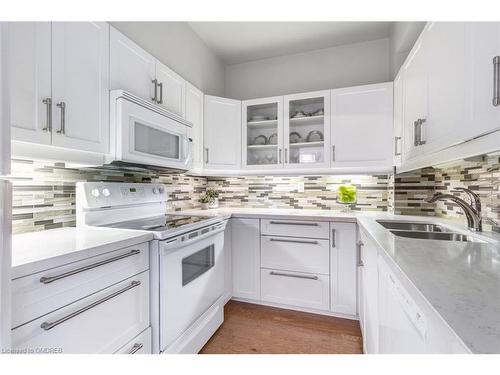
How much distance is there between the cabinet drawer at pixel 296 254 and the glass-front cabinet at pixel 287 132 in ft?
2.52

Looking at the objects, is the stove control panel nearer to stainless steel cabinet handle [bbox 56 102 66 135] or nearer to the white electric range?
the white electric range

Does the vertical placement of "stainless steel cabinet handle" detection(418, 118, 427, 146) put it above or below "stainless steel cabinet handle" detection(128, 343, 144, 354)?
above

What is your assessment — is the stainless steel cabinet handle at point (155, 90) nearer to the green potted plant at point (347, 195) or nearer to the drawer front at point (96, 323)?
the drawer front at point (96, 323)

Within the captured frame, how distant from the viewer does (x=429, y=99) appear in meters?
1.32

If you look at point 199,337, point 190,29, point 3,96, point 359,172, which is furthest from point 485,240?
point 190,29

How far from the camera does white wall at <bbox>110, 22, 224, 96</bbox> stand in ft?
6.07

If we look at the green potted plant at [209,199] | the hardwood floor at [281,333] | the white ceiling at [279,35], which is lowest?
the hardwood floor at [281,333]

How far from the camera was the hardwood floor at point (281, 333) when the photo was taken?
1715 millimetres

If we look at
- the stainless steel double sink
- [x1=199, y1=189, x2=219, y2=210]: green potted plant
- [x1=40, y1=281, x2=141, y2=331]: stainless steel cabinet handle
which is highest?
[x1=199, y1=189, x2=219, y2=210]: green potted plant

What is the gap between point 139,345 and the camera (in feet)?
4.02

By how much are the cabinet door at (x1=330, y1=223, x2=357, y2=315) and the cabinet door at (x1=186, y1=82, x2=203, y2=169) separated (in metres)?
1.41

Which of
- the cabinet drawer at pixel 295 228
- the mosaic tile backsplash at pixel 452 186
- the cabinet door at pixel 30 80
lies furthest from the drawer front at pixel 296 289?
the cabinet door at pixel 30 80

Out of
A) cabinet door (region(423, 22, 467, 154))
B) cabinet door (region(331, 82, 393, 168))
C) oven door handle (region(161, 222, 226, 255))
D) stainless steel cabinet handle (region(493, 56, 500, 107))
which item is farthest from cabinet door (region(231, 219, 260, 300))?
stainless steel cabinet handle (region(493, 56, 500, 107))

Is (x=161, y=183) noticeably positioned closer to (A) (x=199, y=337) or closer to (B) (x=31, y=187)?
(B) (x=31, y=187)
